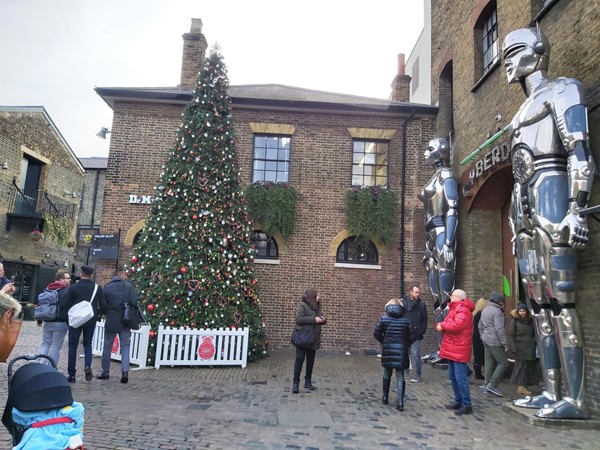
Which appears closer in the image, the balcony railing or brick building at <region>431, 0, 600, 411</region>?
brick building at <region>431, 0, 600, 411</region>

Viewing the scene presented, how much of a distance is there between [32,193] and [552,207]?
23.7 metres

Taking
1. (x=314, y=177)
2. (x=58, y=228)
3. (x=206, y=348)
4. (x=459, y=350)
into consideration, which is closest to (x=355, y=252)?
(x=314, y=177)

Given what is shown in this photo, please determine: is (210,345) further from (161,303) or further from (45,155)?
(45,155)

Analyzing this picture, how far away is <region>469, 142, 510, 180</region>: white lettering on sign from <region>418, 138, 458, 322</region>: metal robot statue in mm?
650

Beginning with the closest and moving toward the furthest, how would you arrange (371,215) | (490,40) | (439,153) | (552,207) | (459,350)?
(552,207) < (459,350) < (490,40) < (439,153) < (371,215)

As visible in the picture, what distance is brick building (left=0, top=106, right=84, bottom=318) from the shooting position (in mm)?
20859

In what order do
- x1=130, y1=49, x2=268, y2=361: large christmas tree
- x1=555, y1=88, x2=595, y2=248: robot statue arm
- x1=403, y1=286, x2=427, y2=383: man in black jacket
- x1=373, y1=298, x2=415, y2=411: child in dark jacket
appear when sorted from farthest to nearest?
1. x1=130, y1=49, x2=268, y2=361: large christmas tree
2. x1=403, y1=286, x2=427, y2=383: man in black jacket
3. x1=373, y1=298, x2=415, y2=411: child in dark jacket
4. x1=555, y1=88, x2=595, y2=248: robot statue arm

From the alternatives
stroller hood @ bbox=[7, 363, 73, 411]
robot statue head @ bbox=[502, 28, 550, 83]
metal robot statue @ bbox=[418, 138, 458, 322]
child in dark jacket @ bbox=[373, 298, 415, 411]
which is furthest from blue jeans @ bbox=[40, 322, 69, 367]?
robot statue head @ bbox=[502, 28, 550, 83]

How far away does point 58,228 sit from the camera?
891 inches

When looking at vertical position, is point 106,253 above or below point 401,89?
below

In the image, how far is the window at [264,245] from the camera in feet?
43.2

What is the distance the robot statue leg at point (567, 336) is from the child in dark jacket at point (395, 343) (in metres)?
1.73

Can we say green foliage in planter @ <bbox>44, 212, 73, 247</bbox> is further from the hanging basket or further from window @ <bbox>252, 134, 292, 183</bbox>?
window @ <bbox>252, 134, 292, 183</bbox>

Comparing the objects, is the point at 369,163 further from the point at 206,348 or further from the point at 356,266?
the point at 206,348
